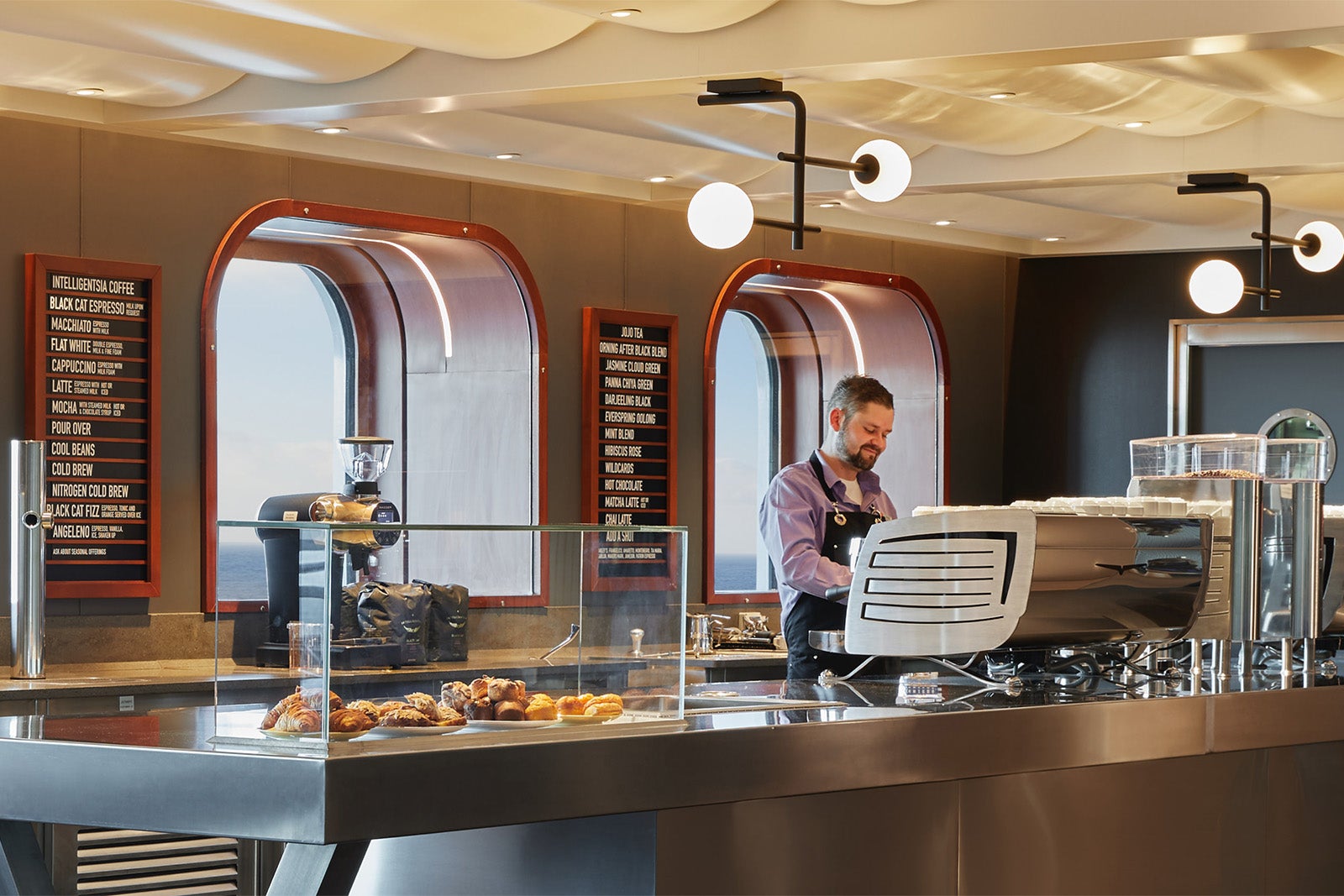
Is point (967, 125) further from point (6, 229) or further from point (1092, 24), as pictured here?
point (6, 229)

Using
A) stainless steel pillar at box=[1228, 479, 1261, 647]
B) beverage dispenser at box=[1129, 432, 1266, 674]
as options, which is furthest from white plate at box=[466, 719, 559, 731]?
stainless steel pillar at box=[1228, 479, 1261, 647]

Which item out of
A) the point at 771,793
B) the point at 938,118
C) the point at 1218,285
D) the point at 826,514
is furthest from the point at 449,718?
the point at 1218,285

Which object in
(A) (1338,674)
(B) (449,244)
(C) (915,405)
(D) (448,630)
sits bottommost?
(A) (1338,674)

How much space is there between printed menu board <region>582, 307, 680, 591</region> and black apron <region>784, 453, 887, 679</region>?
6.74ft

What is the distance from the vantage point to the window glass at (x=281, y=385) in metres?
7.01

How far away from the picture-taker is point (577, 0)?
4363 millimetres

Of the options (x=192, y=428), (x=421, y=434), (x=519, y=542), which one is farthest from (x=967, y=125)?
(x=519, y=542)

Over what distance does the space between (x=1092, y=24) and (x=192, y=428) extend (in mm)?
A: 3320

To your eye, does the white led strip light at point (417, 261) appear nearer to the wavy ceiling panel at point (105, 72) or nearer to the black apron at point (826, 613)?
the wavy ceiling panel at point (105, 72)

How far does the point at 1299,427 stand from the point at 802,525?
4352mm

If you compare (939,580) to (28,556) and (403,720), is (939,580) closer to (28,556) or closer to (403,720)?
(403,720)

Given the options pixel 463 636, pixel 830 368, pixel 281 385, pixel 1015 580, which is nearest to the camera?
pixel 463 636

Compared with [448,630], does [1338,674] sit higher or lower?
lower

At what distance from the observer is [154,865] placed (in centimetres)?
457
